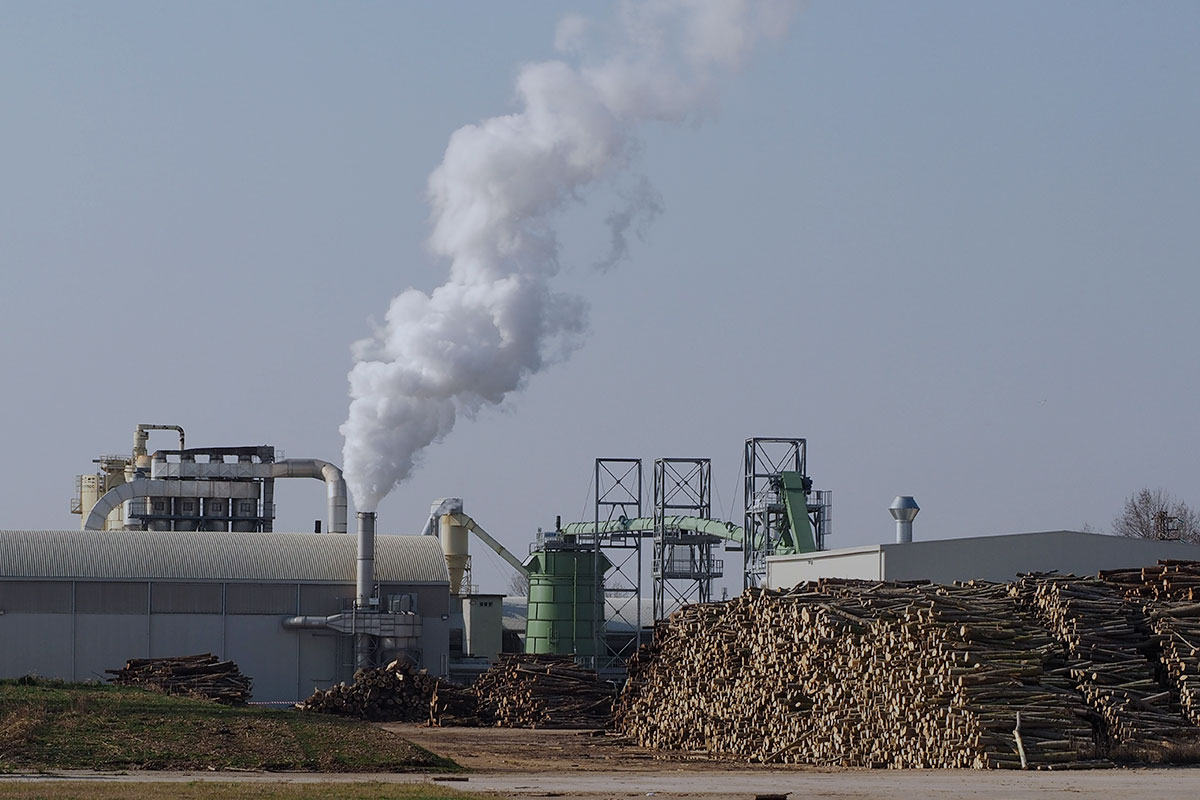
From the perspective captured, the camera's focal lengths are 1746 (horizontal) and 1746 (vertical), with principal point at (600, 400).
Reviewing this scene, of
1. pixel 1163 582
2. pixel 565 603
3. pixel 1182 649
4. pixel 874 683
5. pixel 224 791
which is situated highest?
pixel 1163 582

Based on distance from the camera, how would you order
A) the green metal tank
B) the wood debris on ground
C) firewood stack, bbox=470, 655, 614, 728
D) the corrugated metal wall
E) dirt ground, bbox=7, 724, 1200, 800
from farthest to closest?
the green metal tank
the corrugated metal wall
firewood stack, bbox=470, 655, 614, 728
the wood debris on ground
dirt ground, bbox=7, 724, 1200, 800

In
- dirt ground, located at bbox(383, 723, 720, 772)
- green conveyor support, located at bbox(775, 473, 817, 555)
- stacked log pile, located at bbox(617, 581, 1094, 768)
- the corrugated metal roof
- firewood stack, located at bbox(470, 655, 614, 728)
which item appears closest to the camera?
stacked log pile, located at bbox(617, 581, 1094, 768)

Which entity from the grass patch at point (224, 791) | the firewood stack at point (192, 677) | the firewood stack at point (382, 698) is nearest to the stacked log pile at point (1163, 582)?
the grass patch at point (224, 791)

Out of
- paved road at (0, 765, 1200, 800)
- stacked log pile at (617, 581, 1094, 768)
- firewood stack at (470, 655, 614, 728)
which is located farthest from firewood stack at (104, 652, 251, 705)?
paved road at (0, 765, 1200, 800)

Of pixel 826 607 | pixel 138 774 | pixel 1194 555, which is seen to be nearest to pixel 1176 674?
pixel 826 607

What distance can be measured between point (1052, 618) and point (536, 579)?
1277 inches

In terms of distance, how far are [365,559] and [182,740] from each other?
2706cm

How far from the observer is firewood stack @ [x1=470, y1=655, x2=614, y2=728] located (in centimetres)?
4141

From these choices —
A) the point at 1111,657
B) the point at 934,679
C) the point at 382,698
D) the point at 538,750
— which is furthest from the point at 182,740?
the point at 382,698

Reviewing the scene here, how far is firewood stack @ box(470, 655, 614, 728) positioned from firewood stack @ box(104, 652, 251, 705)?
633 cm

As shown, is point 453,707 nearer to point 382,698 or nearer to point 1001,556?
point 382,698

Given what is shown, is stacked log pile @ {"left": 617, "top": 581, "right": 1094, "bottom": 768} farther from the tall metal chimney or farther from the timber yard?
the tall metal chimney

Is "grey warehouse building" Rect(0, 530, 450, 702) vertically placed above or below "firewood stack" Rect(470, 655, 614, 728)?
above

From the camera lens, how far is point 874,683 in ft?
91.4
